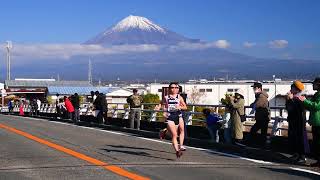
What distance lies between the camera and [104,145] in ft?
49.4

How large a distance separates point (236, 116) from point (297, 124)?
2540 mm

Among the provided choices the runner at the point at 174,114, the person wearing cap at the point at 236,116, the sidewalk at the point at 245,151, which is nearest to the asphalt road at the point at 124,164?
the runner at the point at 174,114

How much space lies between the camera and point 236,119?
14.1 metres

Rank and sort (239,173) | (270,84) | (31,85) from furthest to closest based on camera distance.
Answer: (31,85)
(270,84)
(239,173)

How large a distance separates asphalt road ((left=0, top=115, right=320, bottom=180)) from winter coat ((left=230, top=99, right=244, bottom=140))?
936mm

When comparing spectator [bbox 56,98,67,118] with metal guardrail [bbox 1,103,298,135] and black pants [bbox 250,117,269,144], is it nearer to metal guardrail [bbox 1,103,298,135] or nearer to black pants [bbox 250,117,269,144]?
metal guardrail [bbox 1,103,298,135]

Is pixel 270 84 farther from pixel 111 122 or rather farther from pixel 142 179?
pixel 142 179

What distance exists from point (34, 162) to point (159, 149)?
3.88 m

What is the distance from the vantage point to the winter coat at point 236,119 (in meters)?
14.0

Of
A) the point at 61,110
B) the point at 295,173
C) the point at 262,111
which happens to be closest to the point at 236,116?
the point at 262,111

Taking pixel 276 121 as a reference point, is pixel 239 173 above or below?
below

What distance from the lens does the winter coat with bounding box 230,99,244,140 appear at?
14.0m

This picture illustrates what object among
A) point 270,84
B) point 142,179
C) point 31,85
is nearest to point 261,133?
point 142,179

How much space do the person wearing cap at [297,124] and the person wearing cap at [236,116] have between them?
2223 mm
